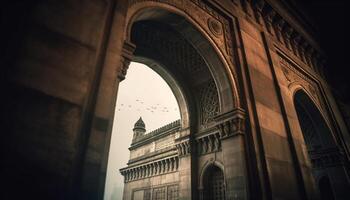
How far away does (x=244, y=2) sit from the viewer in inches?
362

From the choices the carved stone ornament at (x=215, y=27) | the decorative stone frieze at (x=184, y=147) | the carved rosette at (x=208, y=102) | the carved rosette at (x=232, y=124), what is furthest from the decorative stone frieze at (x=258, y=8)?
the decorative stone frieze at (x=184, y=147)

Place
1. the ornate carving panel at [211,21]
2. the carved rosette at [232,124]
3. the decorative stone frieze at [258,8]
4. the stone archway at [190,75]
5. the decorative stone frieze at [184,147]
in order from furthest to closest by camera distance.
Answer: the decorative stone frieze at [258,8], the decorative stone frieze at [184,147], the ornate carving panel at [211,21], the stone archway at [190,75], the carved rosette at [232,124]

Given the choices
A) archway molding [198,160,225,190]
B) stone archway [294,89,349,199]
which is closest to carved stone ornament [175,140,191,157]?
archway molding [198,160,225,190]

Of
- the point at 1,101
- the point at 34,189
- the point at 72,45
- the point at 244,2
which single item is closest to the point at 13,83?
the point at 1,101

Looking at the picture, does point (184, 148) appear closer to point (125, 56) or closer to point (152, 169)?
point (125, 56)

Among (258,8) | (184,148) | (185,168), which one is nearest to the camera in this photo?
(185,168)

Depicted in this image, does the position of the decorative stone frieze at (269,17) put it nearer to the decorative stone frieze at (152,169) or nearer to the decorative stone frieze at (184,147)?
the decorative stone frieze at (184,147)

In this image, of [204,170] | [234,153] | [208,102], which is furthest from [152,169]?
[234,153]

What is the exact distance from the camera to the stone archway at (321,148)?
9766 millimetres

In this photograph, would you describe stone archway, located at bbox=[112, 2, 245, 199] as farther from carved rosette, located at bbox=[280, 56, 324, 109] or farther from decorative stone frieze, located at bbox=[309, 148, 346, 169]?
decorative stone frieze, located at bbox=[309, 148, 346, 169]

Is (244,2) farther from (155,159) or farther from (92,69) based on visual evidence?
(155,159)

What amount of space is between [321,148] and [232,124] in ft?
23.5

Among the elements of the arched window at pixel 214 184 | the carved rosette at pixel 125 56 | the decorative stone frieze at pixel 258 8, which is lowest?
the arched window at pixel 214 184

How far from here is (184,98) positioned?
29.2 ft
